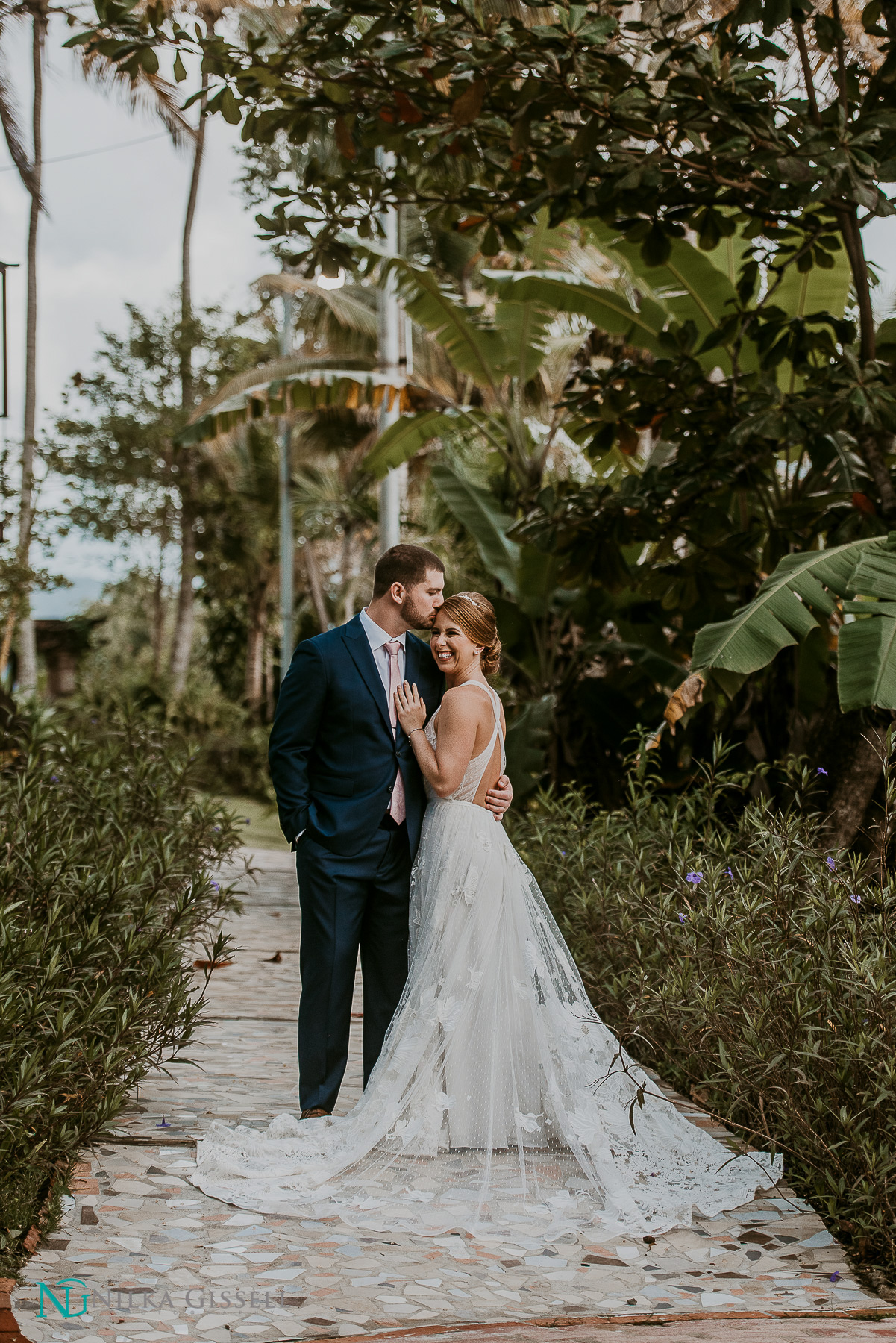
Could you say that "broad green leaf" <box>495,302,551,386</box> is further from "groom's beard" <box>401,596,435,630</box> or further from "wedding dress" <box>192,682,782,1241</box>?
"wedding dress" <box>192,682,782,1241</box>

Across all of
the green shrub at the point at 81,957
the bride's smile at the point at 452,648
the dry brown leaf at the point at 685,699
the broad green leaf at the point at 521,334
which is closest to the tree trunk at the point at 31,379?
the broad green leaf at the point at 521,334

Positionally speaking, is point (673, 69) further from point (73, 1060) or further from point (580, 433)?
point (73, 1060)

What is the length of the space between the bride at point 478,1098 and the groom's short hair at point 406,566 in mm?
168

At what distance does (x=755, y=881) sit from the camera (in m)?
4.86

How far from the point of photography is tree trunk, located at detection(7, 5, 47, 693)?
685 inches

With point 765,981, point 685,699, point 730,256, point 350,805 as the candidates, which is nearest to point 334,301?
point 730,256

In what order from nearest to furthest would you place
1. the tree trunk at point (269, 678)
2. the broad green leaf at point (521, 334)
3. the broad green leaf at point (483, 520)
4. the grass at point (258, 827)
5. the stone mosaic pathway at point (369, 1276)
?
1. the stone mosaic pathway at point (369, 1276)
2. the broad green leaf at point (521, 334)
3. the broad green leaf at point (483, 520)
4. the grass at point (258, 827)
5. the tree trunk at point (269, 678)

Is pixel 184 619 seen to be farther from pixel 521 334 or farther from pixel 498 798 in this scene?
pixel 498 798

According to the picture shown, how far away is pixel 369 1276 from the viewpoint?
3.21 metres

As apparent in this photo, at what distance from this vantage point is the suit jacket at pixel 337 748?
4.32m

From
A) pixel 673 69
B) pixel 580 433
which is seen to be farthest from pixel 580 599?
pixel 673 69

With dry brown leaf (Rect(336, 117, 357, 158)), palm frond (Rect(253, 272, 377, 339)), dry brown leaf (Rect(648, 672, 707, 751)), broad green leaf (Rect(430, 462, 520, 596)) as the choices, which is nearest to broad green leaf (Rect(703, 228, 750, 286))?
broad green leaf (Rect(430, 462, 520, 596))

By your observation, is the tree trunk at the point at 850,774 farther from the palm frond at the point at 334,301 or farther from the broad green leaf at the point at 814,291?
the palm frond at the point at 334,301

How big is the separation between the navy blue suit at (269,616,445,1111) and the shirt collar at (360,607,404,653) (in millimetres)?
32
